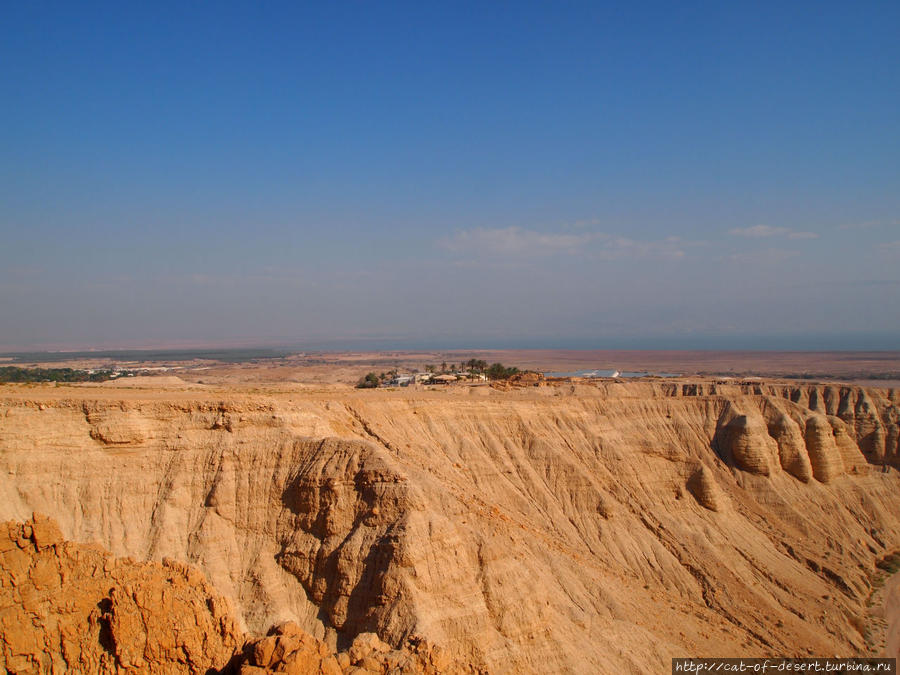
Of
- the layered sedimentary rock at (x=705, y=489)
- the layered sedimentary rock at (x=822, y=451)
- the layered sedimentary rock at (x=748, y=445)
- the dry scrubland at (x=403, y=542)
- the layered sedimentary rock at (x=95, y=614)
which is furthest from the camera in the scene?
the layered sedimentary rock at (x=822, y=451)

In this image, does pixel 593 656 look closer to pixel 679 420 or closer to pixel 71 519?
pixel 71 519

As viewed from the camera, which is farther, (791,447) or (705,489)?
(791,447)

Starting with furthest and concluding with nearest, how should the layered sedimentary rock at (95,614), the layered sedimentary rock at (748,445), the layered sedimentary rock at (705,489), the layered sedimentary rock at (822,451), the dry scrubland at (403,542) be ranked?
1. the layered sedimentary rock at (822,451)
2. the layered sedimentary rock at (748,445)
3. the layered sedimentary rock at (705,489)
4. the dry scrubland at (403,542)
5. the layered sedimentary rock at (95,614)

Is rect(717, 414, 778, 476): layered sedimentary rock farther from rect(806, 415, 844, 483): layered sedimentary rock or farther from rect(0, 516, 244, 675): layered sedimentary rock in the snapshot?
rect(0, 516, 244, 675): layered sedimentary rock

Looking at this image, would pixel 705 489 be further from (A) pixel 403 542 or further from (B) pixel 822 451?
(A) pixel 403 542

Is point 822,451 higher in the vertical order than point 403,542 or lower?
lower

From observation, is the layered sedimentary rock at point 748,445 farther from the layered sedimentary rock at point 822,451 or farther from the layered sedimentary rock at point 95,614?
the layered sedimentary rock at point 95,614

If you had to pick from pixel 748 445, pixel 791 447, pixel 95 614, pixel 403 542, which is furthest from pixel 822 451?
pixel 95 614

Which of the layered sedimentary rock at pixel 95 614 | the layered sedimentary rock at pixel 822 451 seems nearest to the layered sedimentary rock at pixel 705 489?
the layered sedimentary rock at pixel 822 451
